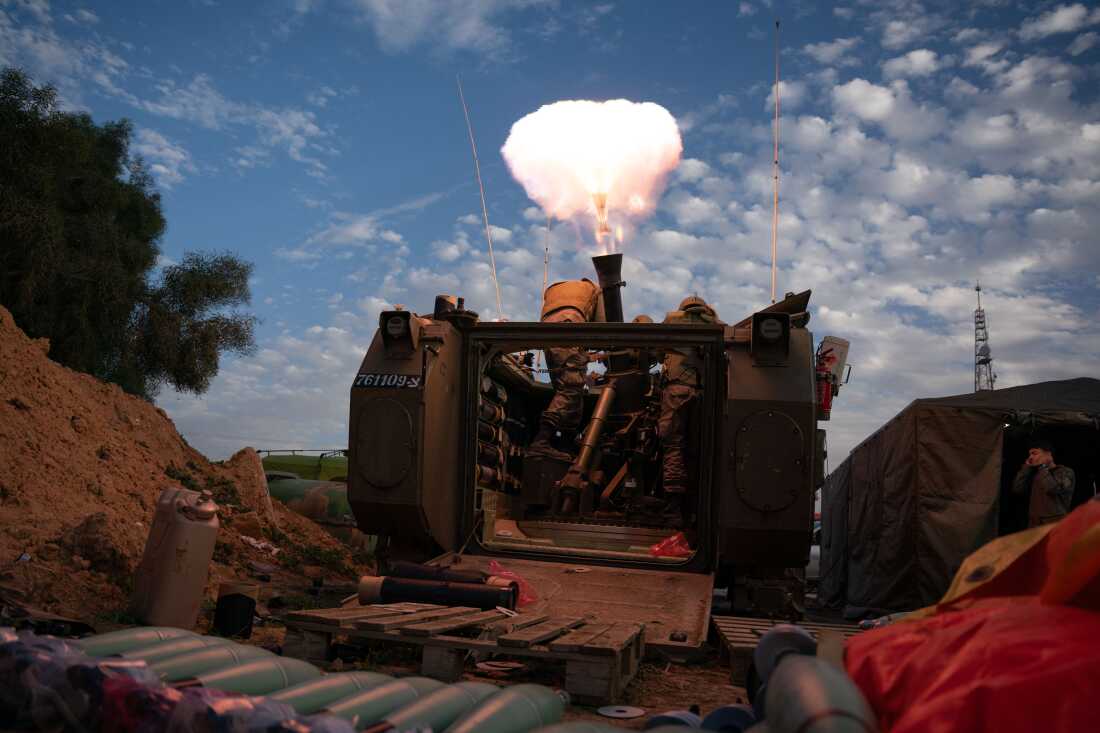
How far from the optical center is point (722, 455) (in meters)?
6.37

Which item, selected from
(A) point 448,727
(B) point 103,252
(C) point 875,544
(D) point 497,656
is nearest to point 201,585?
(D) point 497,656

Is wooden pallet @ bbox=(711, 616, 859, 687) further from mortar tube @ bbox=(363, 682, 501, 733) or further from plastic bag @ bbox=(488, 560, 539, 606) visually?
mortar tube @ bbox=(363, 682, 501, 733)

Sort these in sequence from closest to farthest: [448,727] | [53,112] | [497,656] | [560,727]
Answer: [560,727] < [448,727] < [497,656] < [53,112]

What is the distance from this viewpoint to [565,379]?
347 inches

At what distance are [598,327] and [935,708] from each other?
5.38 meters

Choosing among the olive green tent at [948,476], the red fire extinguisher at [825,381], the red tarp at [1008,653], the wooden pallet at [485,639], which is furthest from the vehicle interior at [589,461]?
the red tarp at [1008,653]

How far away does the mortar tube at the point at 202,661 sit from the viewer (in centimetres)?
319

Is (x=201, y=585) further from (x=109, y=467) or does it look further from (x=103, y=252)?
(x=103, y=252)

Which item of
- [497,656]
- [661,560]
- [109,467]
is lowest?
[497,656]

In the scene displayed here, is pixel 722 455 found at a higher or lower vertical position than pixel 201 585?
higher

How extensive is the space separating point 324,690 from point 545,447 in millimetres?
5743

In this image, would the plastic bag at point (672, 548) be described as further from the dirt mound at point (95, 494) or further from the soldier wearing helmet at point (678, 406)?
the dirt mound at point (95, 494)

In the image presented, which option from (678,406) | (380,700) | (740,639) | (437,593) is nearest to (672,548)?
(678,406)

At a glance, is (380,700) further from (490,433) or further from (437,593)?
(490,433)
